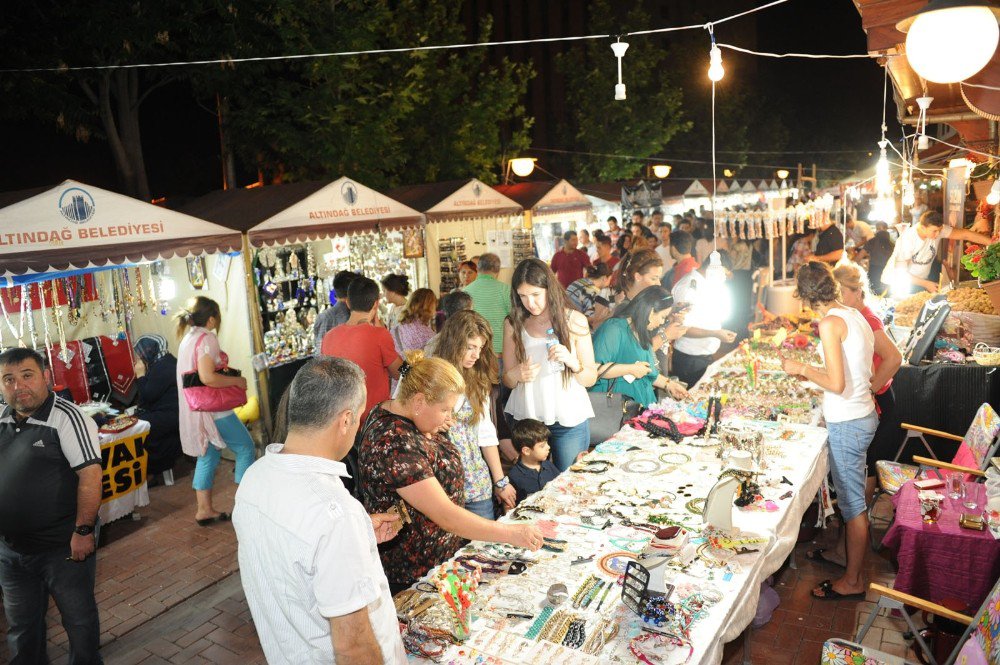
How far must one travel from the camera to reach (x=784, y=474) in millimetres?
3502

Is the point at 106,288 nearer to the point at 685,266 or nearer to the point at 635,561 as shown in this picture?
the point at 685,266

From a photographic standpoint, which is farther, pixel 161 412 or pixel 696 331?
pixel 161 412

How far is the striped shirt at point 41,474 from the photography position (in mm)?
3057

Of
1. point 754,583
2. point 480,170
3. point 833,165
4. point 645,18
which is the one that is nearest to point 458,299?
point 754,583

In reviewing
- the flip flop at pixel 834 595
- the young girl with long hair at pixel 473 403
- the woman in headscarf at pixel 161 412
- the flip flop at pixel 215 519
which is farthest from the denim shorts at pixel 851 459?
the woman in headscarf at pixel 161 412

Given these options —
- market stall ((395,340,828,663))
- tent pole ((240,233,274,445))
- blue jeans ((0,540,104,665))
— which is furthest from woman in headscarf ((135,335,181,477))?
market stall ((395,340,828,663))

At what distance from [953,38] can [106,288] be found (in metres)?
7.20

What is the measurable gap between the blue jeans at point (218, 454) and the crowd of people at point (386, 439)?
0.04 ft

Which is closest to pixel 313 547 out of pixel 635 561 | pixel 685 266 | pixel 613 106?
pixel 635 561

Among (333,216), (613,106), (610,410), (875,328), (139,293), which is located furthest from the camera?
(613,106)

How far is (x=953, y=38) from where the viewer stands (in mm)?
2424

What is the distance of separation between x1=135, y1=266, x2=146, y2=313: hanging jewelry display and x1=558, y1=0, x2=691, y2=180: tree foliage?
1651cm

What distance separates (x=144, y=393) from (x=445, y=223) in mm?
4966

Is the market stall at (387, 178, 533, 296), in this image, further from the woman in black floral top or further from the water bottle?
the woman in black floral top
